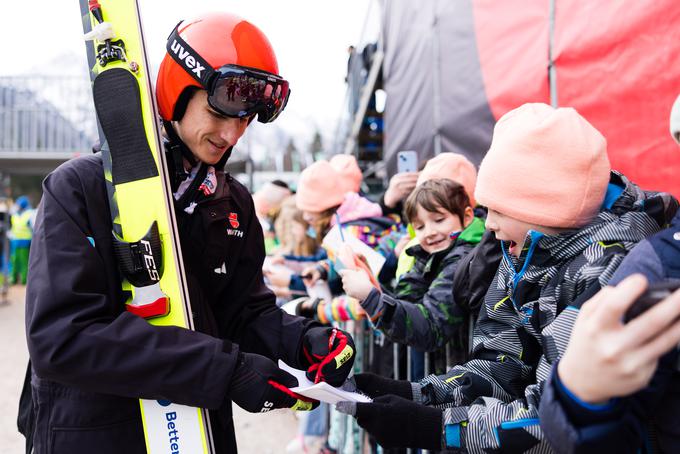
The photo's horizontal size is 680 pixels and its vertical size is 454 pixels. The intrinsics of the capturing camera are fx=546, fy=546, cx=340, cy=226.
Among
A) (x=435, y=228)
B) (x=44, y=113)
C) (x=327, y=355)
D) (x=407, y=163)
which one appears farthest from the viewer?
(x=44, y=113)

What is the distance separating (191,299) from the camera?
1.79 meters

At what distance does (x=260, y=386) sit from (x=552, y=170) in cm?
105

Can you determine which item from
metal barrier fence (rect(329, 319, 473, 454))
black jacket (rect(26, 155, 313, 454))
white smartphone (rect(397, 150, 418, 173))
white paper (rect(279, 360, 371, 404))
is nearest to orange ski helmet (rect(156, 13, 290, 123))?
black jacket (rect(26, 155, 313, 454))

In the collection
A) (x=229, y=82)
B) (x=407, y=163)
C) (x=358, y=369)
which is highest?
(x=229, y=82)

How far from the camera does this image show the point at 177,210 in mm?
1787

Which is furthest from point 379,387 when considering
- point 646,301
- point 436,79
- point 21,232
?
point 21,232

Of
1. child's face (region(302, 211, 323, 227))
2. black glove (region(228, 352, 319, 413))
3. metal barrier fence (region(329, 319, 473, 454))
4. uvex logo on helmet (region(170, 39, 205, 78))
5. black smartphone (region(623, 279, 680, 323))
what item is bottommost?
metal barrier fence (region(329, 319, 473, 454))

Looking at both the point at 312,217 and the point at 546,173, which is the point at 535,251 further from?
the point at 312,217

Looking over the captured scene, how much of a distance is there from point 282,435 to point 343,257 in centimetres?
280

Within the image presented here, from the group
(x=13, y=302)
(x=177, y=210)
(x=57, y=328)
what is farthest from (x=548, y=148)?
(x=13, y=302)

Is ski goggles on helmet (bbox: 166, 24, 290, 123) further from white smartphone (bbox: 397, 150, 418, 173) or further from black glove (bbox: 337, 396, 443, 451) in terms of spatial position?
white smartphone (bbox: 397, 150, 418, 173)

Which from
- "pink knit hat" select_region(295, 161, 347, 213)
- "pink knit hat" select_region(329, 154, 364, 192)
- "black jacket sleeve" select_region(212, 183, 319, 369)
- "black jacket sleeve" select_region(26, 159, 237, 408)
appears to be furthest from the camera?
"pink knit hat" select_region(329, 154, 364, 192)

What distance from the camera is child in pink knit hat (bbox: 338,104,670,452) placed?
144 centimetres

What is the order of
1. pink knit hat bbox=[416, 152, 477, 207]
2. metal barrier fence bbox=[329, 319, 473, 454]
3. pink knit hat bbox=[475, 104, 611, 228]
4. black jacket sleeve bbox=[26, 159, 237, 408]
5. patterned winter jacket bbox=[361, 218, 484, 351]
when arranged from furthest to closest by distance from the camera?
metal barrier fence bbox=[329, 319, 473, 454] < pink knit hat bbox=[416, 152, 477, 207] < patterned winter jacket bbox=[361, 218, 484, 351] < pink knit hat bbox=[475, 104, 611, 228] < black jacket sleeve bbox=[26, 159, 237, 408]
